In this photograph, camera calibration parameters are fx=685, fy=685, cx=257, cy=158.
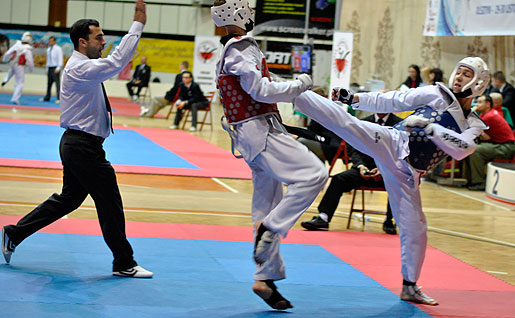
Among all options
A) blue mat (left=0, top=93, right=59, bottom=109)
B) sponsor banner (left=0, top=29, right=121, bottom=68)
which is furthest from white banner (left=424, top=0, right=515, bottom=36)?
sponsor banner (left=0, top=29, right=121, bottom=68)

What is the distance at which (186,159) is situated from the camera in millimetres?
12266

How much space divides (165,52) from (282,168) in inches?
1079

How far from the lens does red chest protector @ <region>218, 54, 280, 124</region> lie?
14.1 feet

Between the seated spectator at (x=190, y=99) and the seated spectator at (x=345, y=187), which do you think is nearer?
the seated spectator at (x=345, y=187)

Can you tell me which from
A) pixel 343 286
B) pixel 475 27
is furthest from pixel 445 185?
pixel 343 286

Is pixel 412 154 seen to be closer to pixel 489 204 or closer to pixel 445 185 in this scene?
pixel 489 204

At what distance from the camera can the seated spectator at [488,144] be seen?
461 inches

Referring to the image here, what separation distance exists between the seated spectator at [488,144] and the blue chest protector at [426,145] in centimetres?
710

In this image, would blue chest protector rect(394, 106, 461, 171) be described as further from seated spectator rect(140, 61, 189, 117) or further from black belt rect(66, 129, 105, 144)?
seated spectator rect(140, 61, 189, 117)

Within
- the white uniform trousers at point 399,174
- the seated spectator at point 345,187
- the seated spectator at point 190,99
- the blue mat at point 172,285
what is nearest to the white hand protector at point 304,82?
the white uniform trousers at point 399,174

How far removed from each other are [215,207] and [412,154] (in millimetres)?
3887

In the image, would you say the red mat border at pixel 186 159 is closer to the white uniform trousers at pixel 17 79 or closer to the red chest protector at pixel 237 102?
the white uniform trousers at pixel 17 79

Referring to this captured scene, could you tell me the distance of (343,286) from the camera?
5.27 meters

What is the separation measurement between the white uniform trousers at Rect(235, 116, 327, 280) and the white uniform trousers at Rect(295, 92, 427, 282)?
1.59 feet
